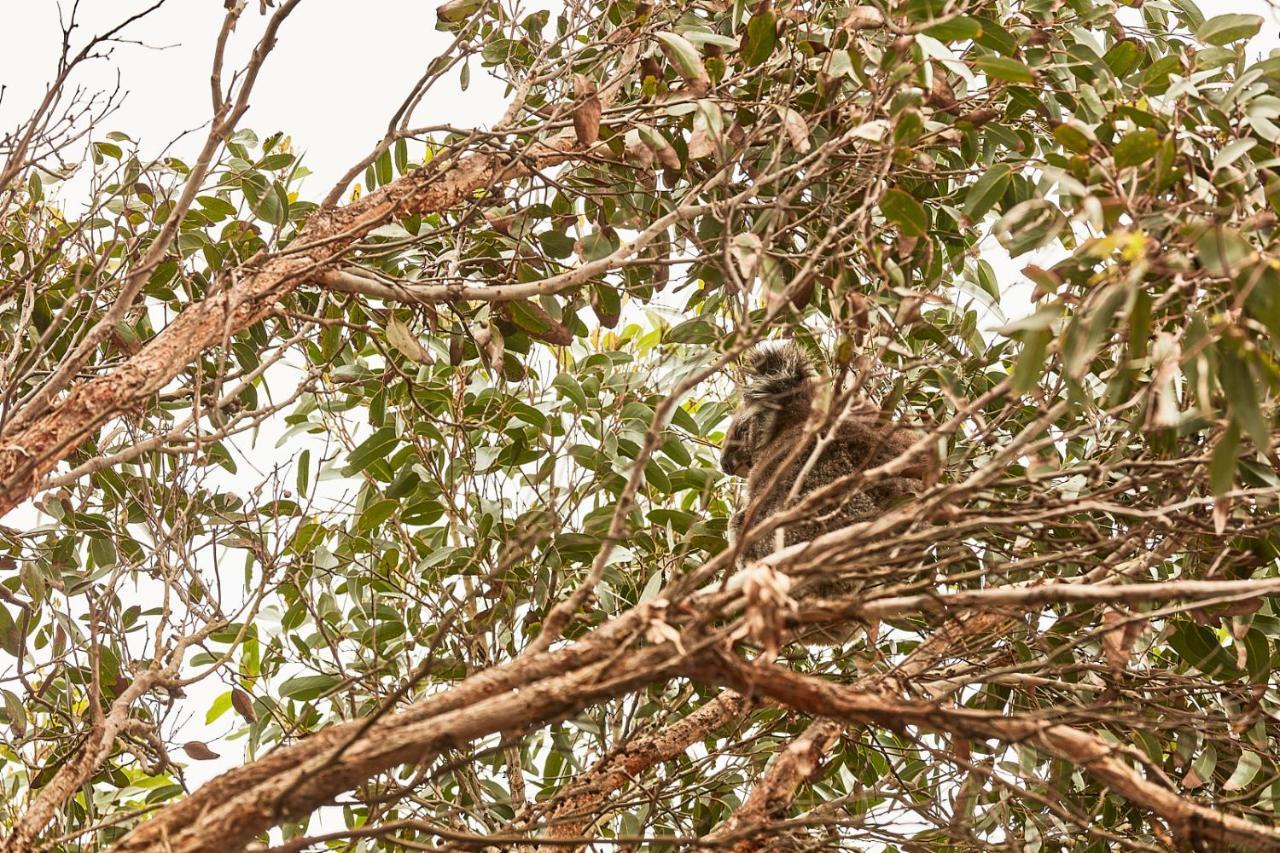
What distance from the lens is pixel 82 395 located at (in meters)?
2.48

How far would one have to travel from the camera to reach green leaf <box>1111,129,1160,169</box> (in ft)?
6.52

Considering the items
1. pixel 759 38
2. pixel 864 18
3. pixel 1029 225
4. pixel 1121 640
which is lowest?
pixel 1121 640

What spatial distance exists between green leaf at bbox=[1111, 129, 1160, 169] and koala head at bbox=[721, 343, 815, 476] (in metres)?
2.57

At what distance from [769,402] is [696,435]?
876mm

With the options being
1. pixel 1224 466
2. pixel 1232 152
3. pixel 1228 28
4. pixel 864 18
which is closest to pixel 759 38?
pixel 864 18

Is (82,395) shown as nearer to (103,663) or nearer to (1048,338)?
(103,663)

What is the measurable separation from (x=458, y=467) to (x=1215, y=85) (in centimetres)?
236

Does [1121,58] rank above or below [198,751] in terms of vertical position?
above

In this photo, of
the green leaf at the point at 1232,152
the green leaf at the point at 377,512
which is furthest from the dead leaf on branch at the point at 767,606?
the green leaf at the point at 377,512

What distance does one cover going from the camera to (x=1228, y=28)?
294 centimetres

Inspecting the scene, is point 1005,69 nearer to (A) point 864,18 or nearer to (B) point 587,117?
(A) point 864,18

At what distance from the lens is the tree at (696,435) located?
175cm

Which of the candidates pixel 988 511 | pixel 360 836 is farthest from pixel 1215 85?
pixel 360 836

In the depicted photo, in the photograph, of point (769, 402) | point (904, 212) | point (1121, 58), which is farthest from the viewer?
point (769, 402)
